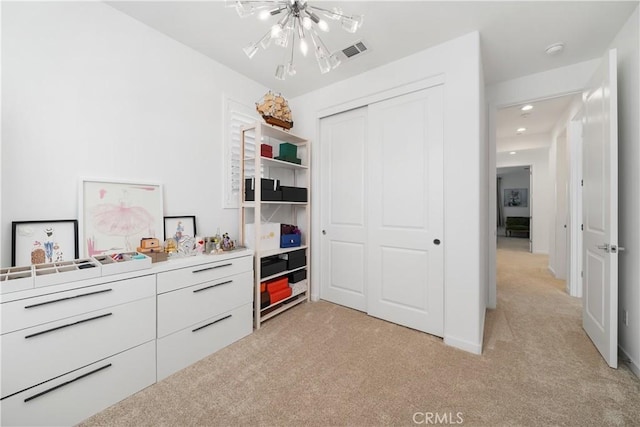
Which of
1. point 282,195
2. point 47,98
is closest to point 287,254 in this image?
point 282,195

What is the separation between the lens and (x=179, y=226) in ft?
7.32

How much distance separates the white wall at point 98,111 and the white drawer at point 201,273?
0.53 meters

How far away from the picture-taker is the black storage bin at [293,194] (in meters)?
2.74

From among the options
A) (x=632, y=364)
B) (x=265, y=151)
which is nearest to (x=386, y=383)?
(x=632, y=364)

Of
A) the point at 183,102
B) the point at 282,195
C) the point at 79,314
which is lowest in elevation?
the point at 79,314

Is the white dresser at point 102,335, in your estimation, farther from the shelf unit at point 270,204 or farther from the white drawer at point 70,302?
the shelf unit at point 270,204

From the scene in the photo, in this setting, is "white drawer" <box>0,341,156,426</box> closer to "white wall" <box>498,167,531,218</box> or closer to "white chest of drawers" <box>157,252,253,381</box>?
"white chest of drawers" <box>157,252,253,381</box>

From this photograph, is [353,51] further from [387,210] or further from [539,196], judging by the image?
[539,196]

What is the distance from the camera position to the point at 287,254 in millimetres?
2807

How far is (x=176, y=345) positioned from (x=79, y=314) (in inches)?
25.1

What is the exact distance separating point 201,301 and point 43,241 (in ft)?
3.39

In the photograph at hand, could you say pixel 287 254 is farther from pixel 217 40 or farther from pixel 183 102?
pixel 217 40

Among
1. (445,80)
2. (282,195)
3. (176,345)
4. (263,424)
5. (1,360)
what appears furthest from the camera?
(282,195)

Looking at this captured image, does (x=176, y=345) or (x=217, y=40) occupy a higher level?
(x=217, y=40)
